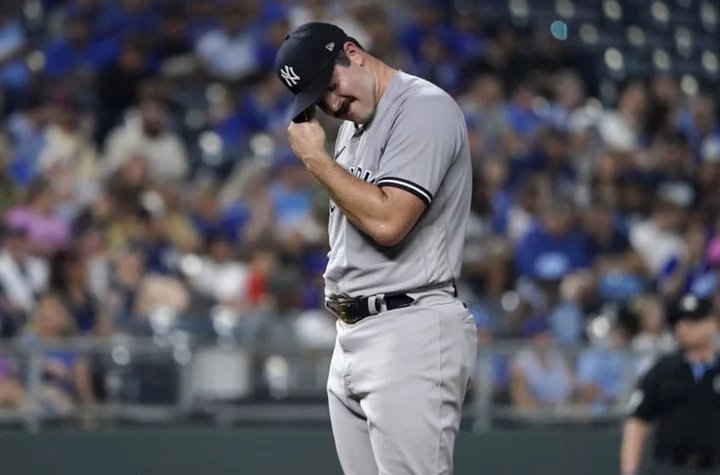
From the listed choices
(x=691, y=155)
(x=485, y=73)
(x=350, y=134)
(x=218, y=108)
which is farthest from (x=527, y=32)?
(x=350, y=134)

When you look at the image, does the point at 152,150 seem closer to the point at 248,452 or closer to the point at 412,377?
the point at 248,452

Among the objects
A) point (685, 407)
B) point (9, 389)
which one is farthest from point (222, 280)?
point (685, 407)

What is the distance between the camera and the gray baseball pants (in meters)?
3.52

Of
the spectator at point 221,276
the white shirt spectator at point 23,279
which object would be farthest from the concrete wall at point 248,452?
the spectator at point 221,276

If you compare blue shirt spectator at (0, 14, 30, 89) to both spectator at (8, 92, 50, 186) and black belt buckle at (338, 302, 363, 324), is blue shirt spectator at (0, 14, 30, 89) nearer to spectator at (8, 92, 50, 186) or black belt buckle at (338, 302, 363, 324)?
spectator at (8, 92, 50, 186)

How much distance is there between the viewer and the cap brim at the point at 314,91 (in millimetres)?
3551

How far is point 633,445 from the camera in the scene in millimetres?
5824

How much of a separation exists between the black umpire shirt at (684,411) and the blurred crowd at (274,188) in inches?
48.1

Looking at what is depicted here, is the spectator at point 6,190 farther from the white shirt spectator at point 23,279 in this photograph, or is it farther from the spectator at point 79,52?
the spectator at point 79,52

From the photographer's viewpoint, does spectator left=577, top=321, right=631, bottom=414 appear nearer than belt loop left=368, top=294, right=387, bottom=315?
No

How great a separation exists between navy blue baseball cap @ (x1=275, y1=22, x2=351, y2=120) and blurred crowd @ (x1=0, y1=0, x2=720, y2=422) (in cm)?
399

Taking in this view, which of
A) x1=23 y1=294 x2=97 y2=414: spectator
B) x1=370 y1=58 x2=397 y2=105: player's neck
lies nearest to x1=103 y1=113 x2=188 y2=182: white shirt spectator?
x1=23 y1=294 x2=97 y2=414: spectator

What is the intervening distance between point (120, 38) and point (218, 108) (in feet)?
3.89

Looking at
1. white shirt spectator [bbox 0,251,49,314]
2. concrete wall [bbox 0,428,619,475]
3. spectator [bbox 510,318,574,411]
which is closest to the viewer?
concrete wall [bbox 0,428,619,475]
